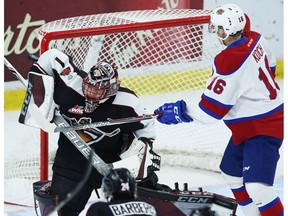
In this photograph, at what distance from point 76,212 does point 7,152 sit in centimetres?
139

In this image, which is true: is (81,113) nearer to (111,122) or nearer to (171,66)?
(111,122)

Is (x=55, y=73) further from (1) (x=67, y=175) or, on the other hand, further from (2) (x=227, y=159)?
(2) (x=227, y=159)

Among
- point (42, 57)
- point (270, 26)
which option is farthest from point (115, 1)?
point (42, 57)

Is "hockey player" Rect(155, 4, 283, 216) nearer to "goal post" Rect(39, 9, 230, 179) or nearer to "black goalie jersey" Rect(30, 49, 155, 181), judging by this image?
"black goalie jersey" Rect(30, 49, 155, 181)

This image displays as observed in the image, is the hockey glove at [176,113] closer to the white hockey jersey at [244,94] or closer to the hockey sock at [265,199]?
the white hockey jersey at [244,94]

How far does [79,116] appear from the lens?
15.6 feet

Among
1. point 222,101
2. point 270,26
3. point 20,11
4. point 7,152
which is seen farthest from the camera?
point 270,26

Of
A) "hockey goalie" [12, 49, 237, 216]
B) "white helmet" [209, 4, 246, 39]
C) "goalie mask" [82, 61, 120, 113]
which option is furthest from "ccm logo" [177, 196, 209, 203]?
"white helmet" [209, 4, 246, 39]

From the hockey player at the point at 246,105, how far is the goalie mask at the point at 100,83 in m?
0.27

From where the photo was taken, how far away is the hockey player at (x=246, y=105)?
455 cm

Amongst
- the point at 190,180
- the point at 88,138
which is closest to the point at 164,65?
the point at 190,180

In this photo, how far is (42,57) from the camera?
16.1ft

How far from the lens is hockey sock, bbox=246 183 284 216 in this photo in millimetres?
4656

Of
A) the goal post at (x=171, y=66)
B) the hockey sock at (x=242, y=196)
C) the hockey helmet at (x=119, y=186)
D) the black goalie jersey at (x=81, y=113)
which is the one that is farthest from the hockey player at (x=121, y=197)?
the goal post at (x=171, y=66)
